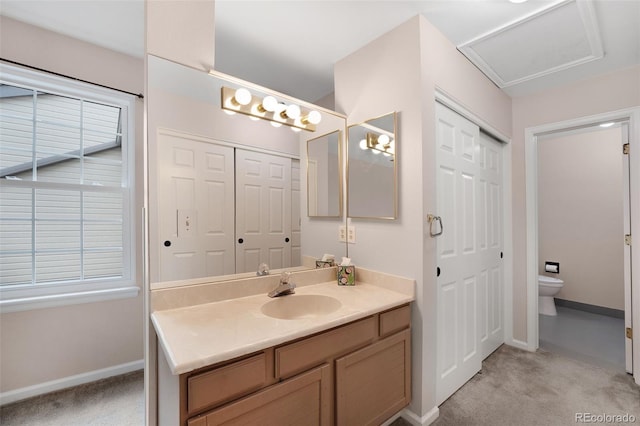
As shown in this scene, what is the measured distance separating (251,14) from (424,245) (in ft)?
5.71

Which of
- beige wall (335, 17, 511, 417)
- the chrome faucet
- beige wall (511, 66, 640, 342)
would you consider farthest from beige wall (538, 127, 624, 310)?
the chrome faucet

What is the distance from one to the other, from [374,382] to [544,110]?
2.88 meters

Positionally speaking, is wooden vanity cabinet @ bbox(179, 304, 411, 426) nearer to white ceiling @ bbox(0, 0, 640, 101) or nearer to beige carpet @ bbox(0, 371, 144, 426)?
beige carpet @ bbox(0, 371, 144, 426)

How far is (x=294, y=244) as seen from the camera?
187 cm

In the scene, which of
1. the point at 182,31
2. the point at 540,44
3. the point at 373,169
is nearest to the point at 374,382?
the point at 373,169

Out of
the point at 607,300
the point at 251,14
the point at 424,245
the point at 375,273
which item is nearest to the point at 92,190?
the point at 251,14

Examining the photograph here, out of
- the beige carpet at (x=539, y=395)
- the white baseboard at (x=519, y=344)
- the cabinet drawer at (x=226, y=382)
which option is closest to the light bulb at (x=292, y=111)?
the cabinet drawer at (x=226, y=382)

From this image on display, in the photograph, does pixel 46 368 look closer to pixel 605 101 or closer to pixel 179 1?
pixel 179 1

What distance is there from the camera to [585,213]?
363 centimetres

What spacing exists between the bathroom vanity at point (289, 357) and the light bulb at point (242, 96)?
106 cm

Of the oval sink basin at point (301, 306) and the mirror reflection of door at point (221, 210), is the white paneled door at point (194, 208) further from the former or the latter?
the oval sink basin at point (301, 306)

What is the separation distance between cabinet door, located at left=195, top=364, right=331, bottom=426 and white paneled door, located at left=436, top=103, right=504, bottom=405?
1.00m

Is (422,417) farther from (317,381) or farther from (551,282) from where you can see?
(551,282)

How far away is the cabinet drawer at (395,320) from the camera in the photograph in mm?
1515
